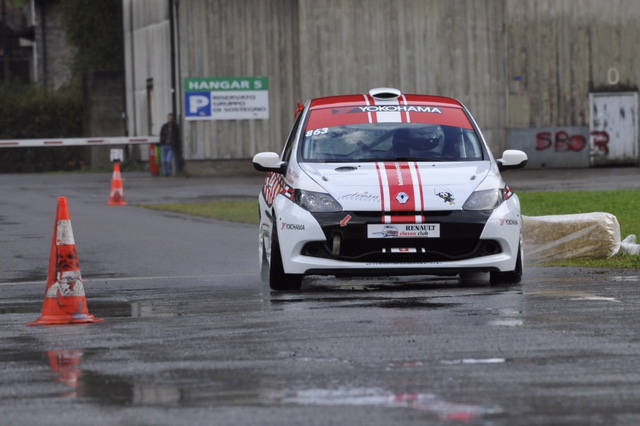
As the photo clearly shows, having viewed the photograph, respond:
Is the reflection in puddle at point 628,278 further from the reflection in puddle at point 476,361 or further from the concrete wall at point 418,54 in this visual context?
the concrete wall at point 418,54

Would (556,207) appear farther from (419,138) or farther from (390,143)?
(390,143)

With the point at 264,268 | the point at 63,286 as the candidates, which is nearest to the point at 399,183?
the point at 264,268

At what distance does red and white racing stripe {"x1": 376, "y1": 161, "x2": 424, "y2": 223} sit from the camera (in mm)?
11742

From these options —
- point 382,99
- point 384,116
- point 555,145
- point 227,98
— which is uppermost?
point 227,98

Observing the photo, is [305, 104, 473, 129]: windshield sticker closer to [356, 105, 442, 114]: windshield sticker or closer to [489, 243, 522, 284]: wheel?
[356, 105, 442, 114]: windshield sticker

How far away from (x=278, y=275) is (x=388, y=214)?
3.39ft

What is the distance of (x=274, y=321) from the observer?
32.3ft

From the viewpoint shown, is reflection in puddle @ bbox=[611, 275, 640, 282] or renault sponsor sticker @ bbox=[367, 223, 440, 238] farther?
reflection in puddle @ bbox=[611, 275, 640, 282]

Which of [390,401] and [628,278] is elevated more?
[390,401]

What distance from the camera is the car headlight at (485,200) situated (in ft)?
39.1

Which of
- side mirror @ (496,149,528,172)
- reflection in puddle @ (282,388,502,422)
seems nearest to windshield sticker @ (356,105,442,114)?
side mirror @ (496,149,528,172)

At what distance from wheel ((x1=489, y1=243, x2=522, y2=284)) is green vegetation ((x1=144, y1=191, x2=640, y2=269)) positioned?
5.62 m

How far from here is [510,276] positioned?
12.3m

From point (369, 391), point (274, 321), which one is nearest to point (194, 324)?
point (274, 321)
